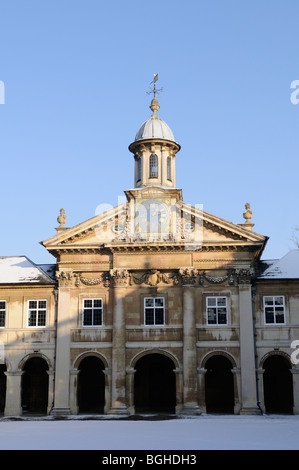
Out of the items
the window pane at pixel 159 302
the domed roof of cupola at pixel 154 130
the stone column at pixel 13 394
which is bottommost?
the stone column at pixel 13 394

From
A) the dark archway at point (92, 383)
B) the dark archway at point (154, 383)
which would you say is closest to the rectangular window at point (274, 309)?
the dark archway at point (154, 383)

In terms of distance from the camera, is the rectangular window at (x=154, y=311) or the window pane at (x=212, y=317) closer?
the window pane at (x=212, y=317)

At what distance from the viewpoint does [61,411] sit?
36438mm

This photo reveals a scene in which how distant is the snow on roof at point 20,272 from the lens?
39.7 m

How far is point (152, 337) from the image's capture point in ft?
122

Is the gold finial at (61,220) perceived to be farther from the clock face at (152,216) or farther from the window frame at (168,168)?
the window frame at (168,168)

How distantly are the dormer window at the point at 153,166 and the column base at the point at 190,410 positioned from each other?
1623cm

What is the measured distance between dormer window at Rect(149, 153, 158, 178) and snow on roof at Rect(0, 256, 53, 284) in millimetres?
10285

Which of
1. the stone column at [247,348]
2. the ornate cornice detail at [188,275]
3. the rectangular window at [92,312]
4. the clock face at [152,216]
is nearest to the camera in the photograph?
the stone column at [247,348]

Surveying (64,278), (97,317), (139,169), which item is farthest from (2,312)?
(139,169)

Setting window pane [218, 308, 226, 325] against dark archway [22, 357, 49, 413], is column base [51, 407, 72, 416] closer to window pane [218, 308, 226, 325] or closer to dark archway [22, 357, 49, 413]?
dark archway [22, 357, 49, 413]

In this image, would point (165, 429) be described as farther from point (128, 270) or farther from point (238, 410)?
point (128, 270)
